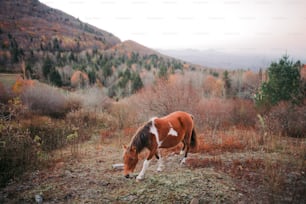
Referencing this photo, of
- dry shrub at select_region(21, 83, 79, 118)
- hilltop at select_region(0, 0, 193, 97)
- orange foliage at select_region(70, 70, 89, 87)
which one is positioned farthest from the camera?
orange foliage at select_region(70, 70, 89, 87)

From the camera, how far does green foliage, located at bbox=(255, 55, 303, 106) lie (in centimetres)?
1561

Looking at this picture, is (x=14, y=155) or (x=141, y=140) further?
(x=14, y=155)

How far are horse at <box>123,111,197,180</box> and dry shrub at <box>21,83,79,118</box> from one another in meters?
18.2

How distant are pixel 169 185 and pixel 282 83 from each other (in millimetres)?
16130

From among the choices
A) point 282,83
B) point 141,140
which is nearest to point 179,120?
point 141,140

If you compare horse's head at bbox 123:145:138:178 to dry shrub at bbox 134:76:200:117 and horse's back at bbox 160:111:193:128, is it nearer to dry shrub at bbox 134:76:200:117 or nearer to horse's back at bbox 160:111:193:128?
horse's back at bbox 160:111:193:128

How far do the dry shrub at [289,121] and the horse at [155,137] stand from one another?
21.4 feet

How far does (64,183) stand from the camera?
5145 mm

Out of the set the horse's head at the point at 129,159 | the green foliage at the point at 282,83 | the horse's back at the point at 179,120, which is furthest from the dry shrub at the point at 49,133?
the green foliage at the point at 282,83

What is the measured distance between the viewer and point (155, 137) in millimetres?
4922

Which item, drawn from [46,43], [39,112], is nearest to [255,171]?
[39,112]

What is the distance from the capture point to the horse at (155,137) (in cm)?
471

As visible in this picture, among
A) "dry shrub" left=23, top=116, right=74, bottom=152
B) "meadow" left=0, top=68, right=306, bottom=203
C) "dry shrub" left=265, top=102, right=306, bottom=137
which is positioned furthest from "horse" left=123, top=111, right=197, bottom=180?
"dry shrub" left=265, top=102, right=306, bottom=137

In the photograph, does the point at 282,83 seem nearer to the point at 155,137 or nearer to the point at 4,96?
the point at 155,137
